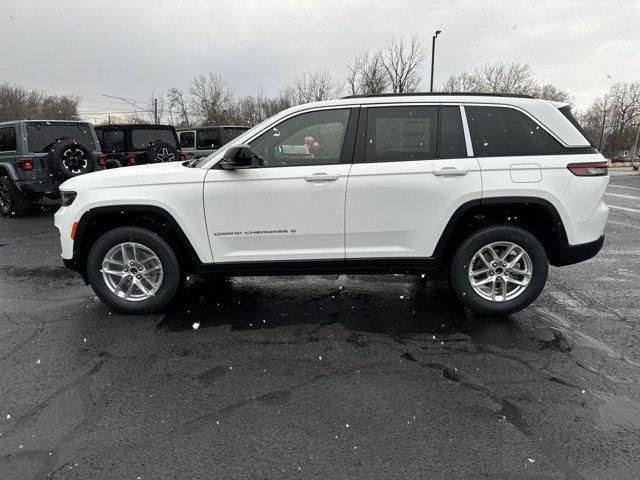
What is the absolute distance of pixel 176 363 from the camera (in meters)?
3.17

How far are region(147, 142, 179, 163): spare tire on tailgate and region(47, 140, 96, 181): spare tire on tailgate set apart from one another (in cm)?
236

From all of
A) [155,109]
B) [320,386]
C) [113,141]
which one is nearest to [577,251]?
[320,386]

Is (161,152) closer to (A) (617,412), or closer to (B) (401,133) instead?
(B) (401,133)

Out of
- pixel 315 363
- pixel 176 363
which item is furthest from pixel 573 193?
pixel 176 363

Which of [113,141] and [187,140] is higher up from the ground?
[187,140]

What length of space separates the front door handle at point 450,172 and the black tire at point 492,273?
572 mm

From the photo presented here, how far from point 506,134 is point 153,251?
3.29 meters

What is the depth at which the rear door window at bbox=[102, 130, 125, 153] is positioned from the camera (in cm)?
1159

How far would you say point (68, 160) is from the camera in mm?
8695

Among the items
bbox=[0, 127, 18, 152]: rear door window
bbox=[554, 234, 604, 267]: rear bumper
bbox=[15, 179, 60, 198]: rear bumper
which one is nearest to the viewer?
bbox=[554, 234, 604, 267]: rear bumper

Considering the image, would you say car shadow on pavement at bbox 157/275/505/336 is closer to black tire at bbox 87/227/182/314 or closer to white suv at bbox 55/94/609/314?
black tire at bbox 87/227/182/314

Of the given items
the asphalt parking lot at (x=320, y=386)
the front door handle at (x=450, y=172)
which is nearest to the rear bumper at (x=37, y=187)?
the asphalt parking lot at (x=320, y=386)

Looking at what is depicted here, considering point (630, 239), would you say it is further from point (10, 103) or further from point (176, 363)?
point (10, 103)

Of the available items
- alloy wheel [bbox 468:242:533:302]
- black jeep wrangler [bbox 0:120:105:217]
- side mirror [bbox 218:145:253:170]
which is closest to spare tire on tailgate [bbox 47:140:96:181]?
black jeep wrangler [bbox 0:120:105:217]
